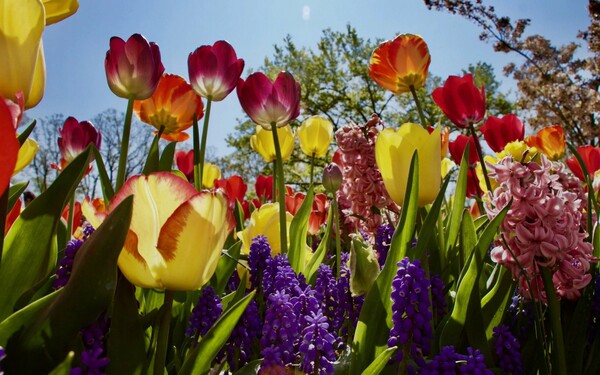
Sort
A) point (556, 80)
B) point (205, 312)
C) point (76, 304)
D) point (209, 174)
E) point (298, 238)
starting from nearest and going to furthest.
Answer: point (76, 304) < point (205, 312) < point (298, 238) < point (209, 174) < point (556, 80)

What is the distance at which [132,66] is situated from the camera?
1.11m

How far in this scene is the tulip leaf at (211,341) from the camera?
2.21ft

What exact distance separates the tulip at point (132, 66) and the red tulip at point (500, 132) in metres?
1.32

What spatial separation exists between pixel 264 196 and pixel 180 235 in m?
2.24

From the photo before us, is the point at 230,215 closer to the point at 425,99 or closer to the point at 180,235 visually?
the point at 180,235

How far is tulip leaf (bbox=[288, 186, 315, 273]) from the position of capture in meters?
1.28

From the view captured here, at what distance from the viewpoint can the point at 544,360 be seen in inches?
34.1

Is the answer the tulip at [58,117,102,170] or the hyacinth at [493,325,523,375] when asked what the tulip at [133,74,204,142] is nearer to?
the tulip at [58,117,102,170]

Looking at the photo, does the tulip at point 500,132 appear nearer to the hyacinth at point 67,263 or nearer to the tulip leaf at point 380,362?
the tulip leaf at point 380,362

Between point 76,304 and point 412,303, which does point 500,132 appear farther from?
point 76,304

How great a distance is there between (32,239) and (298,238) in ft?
2.34

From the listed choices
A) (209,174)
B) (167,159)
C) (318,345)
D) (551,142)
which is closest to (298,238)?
(167,159)

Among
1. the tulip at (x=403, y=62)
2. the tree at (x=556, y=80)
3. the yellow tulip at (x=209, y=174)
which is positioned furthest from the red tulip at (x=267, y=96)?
the tree at (x=556, y=80)

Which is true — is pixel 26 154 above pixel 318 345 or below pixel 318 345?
above
